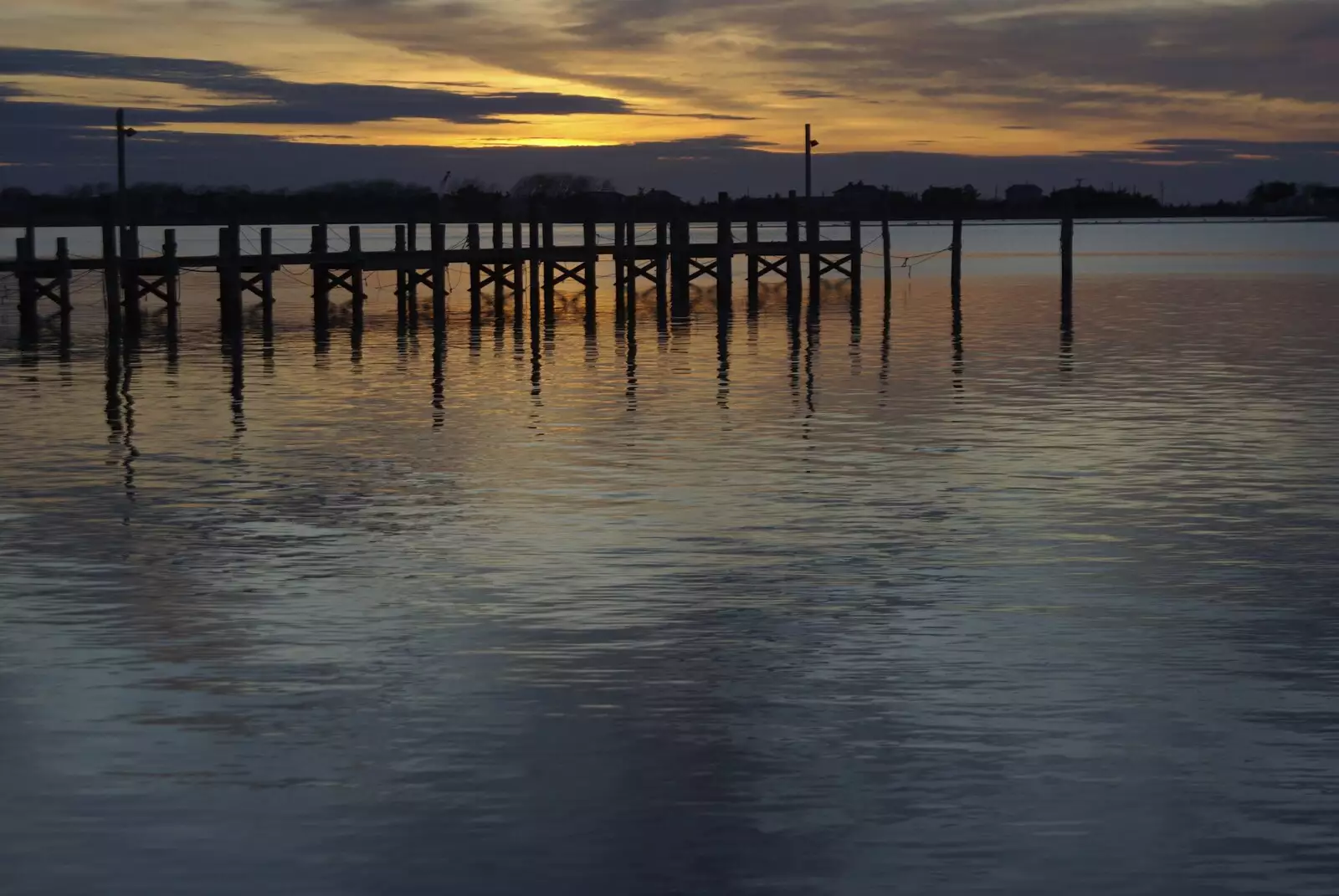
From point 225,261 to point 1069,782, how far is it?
140 ft

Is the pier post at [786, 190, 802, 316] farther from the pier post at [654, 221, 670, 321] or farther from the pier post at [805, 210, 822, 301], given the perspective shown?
the pier post at [654, 221, 670, 321]

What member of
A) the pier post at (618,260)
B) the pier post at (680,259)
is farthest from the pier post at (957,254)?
the pier post at (618,260)

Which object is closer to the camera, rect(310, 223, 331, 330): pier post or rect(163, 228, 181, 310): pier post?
rect(163, 228, 181, 310): pier post

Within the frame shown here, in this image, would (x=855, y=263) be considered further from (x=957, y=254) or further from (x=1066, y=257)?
(x=1066, y=257)

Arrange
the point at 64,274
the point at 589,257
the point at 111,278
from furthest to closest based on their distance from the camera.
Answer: the point at 589,257
the point at 64,274
the point at 111,278

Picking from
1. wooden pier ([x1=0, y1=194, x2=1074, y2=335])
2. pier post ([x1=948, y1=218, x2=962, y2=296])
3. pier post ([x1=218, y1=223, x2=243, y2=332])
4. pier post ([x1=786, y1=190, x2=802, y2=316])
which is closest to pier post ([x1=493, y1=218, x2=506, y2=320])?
wooden pier ([x1=0, y1=194, x2=1074, y2=335])

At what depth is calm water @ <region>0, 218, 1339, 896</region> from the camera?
8.05 metres

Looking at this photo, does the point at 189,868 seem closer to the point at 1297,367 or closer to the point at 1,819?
the point at 1,819

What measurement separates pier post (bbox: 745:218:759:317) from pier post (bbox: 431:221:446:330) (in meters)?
9.09

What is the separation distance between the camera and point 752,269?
218ft

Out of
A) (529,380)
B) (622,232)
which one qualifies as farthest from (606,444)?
(622,232)

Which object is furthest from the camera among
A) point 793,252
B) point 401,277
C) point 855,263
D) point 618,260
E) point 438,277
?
point 855,263

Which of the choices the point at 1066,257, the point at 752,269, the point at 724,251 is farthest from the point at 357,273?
the point at 1066,257

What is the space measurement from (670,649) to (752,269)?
5526 cm
